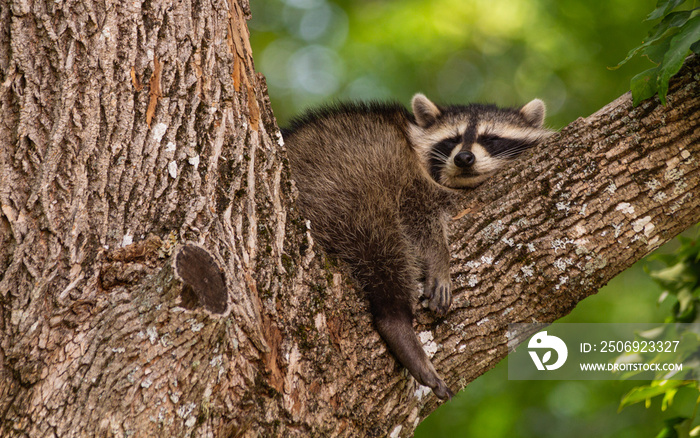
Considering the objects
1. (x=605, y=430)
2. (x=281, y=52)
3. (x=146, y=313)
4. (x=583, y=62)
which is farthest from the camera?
(x=281, y=52)

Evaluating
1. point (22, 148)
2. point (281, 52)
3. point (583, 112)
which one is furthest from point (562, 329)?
point (281, 52)

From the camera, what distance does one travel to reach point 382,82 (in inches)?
236

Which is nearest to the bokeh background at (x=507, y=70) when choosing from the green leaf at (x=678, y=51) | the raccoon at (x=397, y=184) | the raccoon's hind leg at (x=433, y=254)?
the raccoon at (x=397, y=184)

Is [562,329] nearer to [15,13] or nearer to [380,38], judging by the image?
[380,38]

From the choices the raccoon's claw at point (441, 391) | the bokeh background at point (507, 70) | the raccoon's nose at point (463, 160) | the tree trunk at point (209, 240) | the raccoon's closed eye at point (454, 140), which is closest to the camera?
the tree trunk at point (209, 240)

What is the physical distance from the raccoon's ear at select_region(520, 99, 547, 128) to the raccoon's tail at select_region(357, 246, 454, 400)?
1700 millimetres

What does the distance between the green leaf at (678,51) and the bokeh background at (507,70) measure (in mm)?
2435

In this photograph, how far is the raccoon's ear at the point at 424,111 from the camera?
3.68 metres

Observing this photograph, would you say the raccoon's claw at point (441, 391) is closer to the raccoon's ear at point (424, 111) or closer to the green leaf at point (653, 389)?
the green leaf at point (653, 389)

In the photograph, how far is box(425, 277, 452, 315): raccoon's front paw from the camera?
7.40ft

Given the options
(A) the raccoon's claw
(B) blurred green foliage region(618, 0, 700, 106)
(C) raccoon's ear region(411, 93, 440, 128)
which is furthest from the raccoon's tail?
(C) raccoon's ear region(411, 93, 440, 128)

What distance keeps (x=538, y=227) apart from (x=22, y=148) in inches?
66.1

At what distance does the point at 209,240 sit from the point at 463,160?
1.65 metres

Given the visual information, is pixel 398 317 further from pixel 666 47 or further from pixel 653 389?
pixel 666 47
